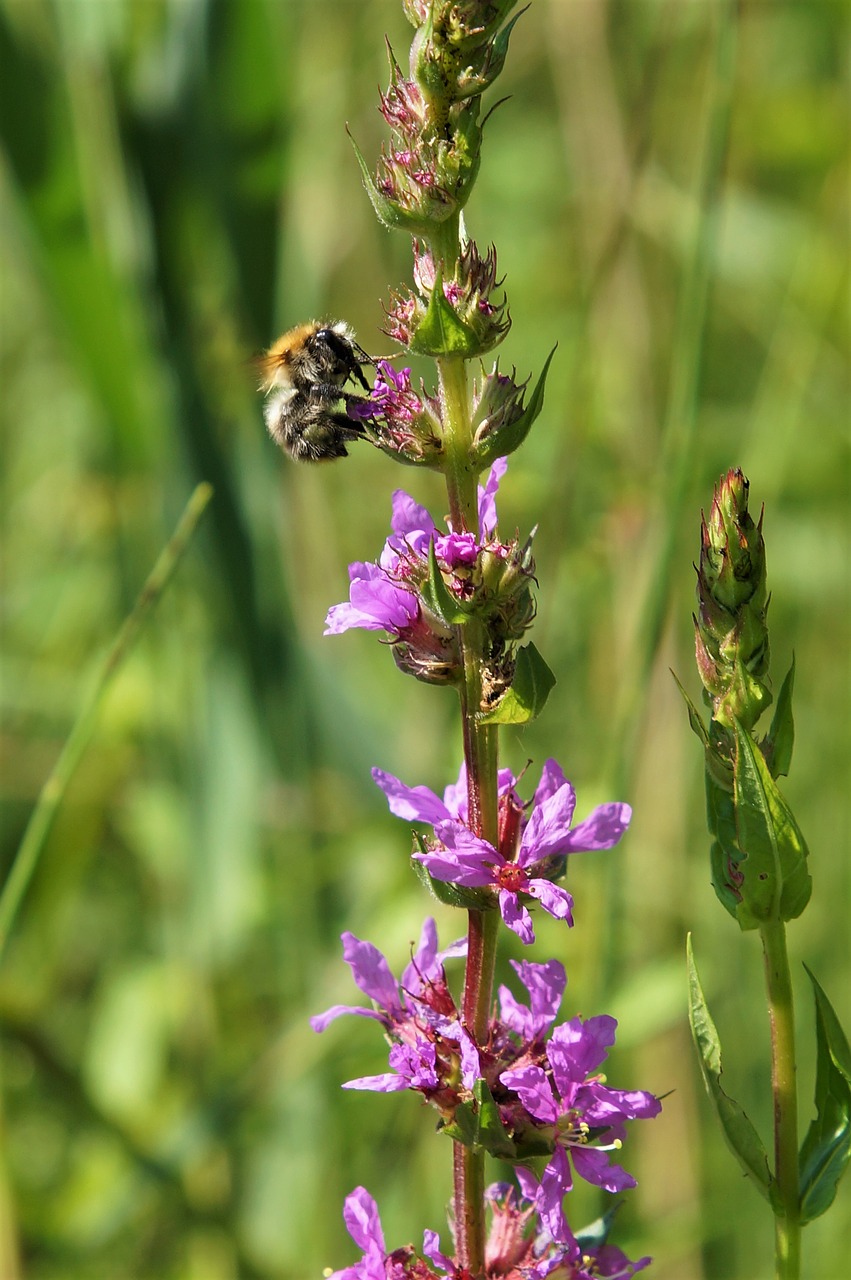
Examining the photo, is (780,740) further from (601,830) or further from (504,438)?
(504,438)

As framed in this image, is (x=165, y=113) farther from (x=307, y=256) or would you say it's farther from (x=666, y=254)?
(x=666, y=254)

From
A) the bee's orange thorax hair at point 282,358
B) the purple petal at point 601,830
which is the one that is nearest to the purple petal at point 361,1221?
the purple petal at point 601,830

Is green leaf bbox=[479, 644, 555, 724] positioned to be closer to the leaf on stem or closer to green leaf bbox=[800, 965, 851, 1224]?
the leaf on stem

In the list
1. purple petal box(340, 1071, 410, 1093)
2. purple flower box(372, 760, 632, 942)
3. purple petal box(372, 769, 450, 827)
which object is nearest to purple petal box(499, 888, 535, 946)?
purple flower box(372, 760, 632, 942)

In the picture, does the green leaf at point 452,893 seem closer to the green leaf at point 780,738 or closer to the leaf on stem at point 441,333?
the green leaf at point 780,738

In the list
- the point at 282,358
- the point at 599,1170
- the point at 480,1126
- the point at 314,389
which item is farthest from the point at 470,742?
the point at 282,358
